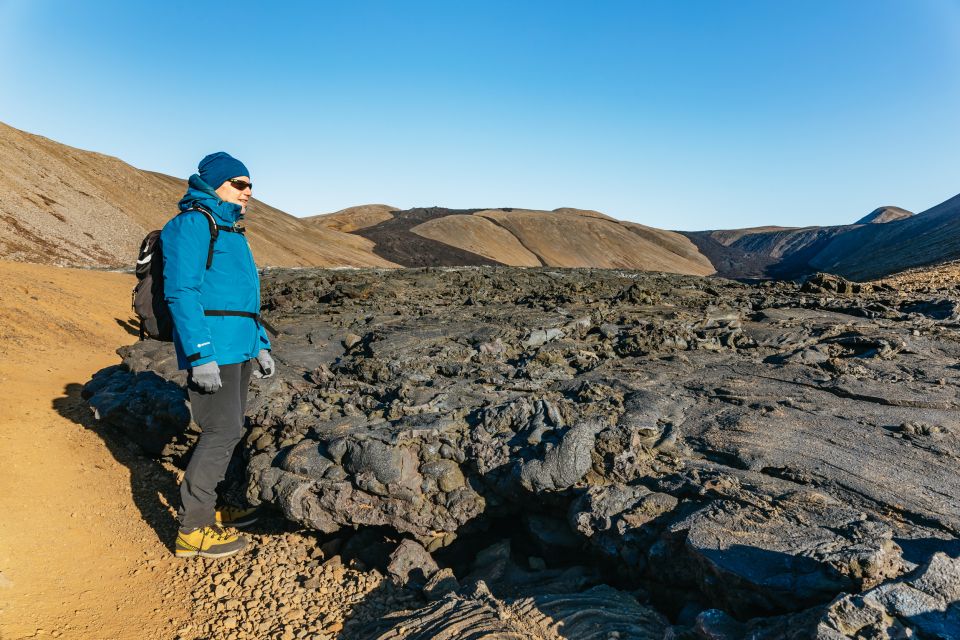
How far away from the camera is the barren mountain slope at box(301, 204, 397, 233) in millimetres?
85312

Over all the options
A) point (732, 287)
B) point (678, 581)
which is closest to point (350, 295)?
point (732, 287)

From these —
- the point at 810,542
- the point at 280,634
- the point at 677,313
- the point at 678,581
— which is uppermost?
the point at 677,313

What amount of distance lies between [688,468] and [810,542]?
2.98 feet

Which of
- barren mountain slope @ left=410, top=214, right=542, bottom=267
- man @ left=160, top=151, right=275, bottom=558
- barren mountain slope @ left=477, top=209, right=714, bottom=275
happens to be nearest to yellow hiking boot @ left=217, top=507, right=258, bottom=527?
man @ left=160, top=151, right=275, bottom=558

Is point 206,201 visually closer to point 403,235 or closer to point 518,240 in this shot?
point 403,235

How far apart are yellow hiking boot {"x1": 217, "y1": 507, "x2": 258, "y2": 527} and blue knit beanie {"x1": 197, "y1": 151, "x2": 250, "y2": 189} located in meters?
2.37

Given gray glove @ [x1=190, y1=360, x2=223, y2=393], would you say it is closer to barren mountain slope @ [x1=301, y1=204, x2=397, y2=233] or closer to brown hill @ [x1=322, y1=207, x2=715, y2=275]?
brown hill @ [x1=322, y1=207, x2=715, y2=275]

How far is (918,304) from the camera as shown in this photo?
6891 mm

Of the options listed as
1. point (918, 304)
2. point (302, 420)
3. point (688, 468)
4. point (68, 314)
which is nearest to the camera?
point (688, 468)

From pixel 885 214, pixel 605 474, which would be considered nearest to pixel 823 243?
pixel 885 214

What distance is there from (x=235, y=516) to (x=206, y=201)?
2.31m

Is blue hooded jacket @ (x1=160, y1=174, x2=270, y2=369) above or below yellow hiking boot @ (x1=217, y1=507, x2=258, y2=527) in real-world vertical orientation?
above

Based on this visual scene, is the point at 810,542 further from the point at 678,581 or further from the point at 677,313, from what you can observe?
the point at 677,313

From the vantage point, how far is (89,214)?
32375 millimetres
